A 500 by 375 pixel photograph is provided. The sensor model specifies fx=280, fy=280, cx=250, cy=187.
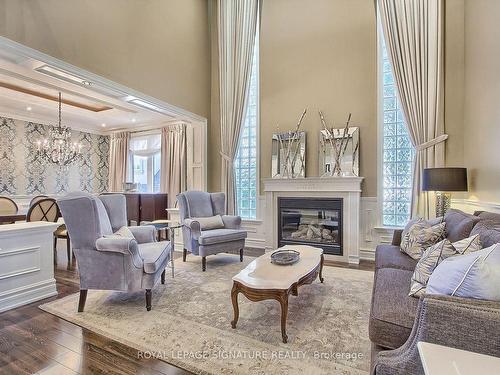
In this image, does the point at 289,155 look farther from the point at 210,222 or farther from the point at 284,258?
the point at 284,258

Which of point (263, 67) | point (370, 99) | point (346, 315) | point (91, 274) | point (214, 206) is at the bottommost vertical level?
point (346, 315)

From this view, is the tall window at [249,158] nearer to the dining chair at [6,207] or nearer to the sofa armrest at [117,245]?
the sofa armrest at [117,245]

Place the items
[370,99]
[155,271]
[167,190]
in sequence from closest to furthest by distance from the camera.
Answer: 1. [155,271]
2. [370,99]
3. [167,190]

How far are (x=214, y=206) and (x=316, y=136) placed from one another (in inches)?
83.0

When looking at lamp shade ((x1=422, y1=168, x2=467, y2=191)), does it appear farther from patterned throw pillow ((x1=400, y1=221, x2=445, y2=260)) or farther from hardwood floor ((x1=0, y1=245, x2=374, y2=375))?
hardwood floor ((x1=0, y1=245, x2=374, y2=375))

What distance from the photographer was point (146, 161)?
6.83 m

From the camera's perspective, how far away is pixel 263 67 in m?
5.27

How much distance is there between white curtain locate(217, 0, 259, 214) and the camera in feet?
17.4

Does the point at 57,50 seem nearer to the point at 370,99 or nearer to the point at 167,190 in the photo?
the point at 167,190

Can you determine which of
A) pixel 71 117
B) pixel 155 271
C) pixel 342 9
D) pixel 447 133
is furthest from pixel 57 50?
pixel 447 133

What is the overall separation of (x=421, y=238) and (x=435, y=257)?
1.03m

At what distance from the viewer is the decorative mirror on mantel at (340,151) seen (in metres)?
4.50

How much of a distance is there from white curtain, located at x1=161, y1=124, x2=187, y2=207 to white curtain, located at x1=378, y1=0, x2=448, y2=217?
4.15m

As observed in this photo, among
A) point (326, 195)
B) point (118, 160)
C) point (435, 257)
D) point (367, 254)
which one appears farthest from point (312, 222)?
point (118, 160)
